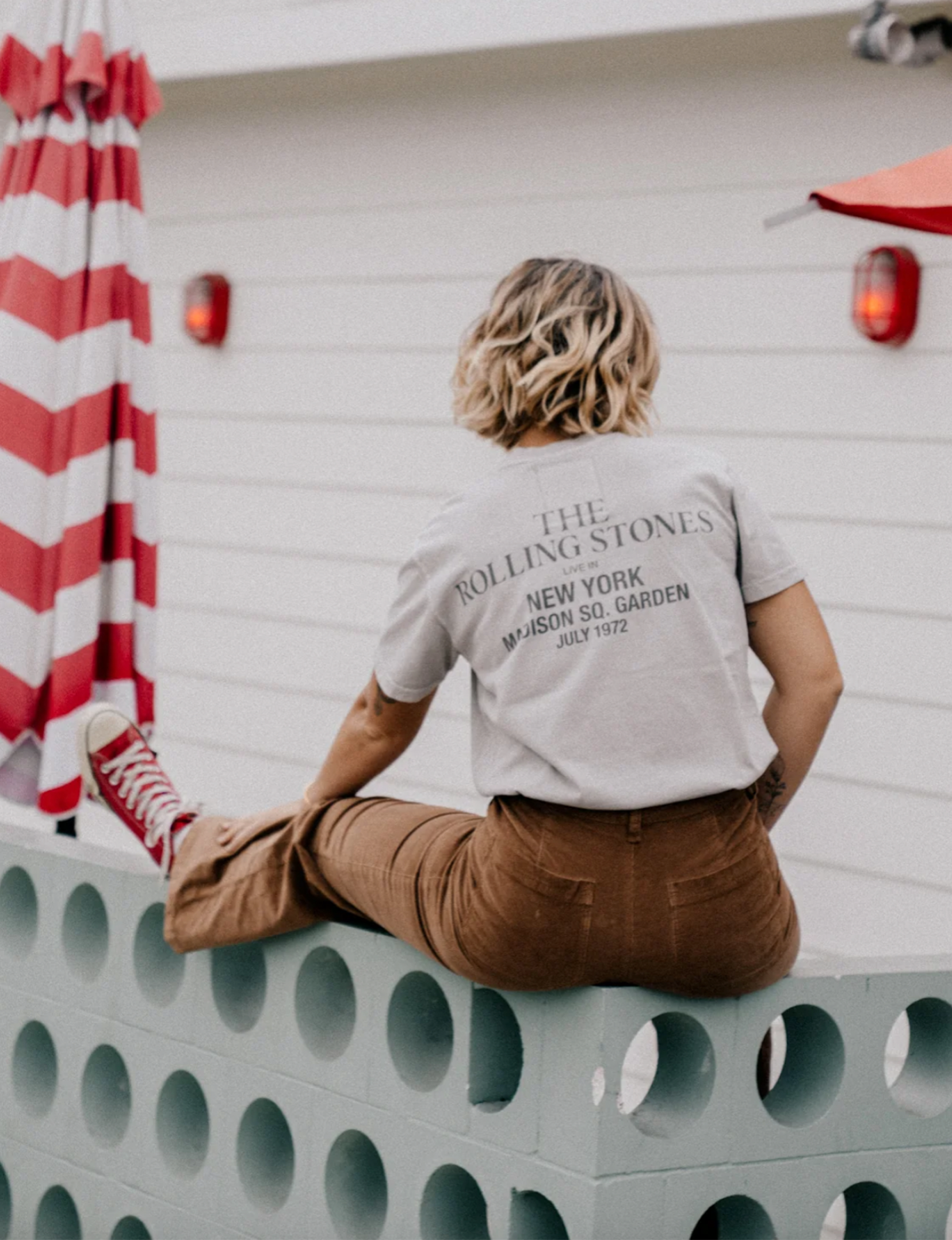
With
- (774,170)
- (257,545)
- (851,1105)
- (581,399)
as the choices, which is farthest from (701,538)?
(257,545)

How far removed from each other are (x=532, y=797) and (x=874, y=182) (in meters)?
1.11

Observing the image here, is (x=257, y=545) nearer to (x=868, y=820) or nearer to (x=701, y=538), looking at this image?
(x=868, y=820)

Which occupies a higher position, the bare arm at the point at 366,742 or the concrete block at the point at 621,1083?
the bare arm at the point at 366,742

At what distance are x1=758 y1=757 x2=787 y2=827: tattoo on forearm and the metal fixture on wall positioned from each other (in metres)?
1.84

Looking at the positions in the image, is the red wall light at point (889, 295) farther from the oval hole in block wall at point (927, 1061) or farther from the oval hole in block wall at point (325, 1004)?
the oval hole in block wall at point (325, 1004)

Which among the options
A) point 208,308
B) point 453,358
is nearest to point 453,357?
point 453,358

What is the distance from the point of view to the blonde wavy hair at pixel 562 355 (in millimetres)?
2383

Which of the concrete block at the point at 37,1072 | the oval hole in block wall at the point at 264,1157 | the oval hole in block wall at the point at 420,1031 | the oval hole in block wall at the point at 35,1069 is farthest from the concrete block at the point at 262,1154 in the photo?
the oval hole in block wall at the point at 35,1069

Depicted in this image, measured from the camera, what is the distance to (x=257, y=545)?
5527mm

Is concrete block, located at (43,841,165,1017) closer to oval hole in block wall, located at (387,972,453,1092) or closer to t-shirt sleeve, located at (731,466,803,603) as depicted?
oval hole in block wall, located at (387,972,453,1092)

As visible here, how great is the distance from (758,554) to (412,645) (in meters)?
0.53

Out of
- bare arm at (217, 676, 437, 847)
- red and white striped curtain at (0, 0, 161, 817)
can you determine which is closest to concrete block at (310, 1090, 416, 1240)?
bare arm at (217, 676, 437, 847)

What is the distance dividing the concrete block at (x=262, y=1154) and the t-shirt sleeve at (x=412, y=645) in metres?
0.75

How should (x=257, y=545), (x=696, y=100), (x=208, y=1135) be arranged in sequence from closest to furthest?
(x=208, y=1135), (x=696, y=100), (x=257, y=545)
